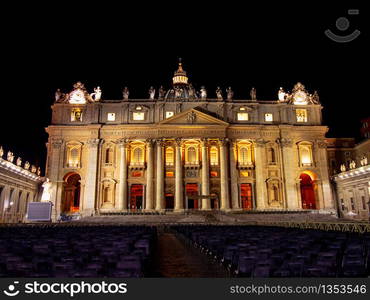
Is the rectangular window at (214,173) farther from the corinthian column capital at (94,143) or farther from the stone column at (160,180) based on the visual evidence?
the corinthian column capital at (94,143)

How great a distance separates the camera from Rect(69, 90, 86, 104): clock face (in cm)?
6588

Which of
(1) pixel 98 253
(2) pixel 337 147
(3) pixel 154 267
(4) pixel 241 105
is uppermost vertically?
(4) pixel 241 105

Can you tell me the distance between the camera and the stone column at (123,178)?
59728 millimetres

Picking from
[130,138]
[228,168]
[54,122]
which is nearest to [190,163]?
[228,168]

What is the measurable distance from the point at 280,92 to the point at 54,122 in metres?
45.3

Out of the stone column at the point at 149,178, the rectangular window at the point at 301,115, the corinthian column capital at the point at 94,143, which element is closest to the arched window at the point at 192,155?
the stone column at the point at 149,178

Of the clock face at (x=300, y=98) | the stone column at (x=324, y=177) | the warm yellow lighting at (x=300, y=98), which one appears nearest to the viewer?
the stone column at (x=324, y=177)

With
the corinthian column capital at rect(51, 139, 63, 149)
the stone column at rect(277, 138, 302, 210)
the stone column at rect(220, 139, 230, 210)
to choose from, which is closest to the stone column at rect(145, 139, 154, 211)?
the stone column at rect(220, 139, 230, 210)

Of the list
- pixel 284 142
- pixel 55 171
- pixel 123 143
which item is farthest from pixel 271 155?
pixel 55 171

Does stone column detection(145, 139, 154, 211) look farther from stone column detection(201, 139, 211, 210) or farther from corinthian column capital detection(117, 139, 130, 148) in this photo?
stone column detection(201, 139, 211, 210)

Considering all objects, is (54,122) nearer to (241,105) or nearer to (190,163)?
(190,163)

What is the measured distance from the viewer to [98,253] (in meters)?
11.1

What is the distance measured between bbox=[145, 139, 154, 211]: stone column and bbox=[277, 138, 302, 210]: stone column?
2448 centimetres

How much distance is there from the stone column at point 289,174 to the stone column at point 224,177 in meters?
10.9
